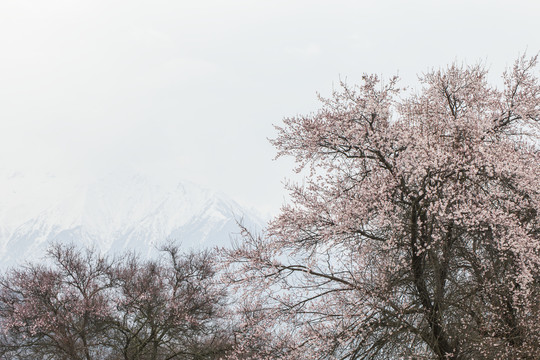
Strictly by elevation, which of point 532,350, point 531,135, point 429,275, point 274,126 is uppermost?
point 531,135

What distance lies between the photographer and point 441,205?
29.2ft

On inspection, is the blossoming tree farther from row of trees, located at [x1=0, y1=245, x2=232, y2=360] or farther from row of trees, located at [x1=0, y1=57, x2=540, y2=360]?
row of trees, located at [x1=0, y1=245, x2=232, y2=360]

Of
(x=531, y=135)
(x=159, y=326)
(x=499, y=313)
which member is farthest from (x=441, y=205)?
(x=159, y=326)

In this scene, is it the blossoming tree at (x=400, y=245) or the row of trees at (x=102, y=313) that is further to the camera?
the row of trees at (x=102, y=313)

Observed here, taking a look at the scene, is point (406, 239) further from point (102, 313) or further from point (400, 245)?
point (102, 313)

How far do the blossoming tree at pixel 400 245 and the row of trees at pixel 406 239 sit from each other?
0.12 feet

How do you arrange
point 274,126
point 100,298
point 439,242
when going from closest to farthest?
point 439,242 → point 274,126 → point 100,298

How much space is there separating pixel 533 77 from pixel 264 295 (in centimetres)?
898

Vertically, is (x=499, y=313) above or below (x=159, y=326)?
→ below

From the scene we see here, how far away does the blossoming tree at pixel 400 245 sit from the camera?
30.5 feet

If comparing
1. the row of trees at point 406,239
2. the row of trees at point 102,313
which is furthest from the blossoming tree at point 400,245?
the row of trees at point 102,313

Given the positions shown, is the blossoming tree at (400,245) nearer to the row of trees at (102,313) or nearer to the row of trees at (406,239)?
the row of trees at (406,239)

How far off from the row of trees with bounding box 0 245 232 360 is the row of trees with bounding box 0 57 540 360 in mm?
7572

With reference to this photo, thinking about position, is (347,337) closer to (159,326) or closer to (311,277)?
(311,277)
